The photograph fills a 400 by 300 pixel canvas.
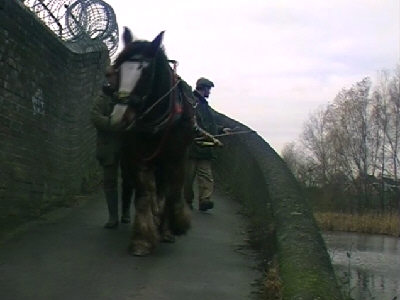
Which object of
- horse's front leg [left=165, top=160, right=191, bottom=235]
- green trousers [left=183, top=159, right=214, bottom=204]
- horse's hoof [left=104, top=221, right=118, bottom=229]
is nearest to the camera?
horse's front leg [left=165, top=160, right=191, bottom=235]

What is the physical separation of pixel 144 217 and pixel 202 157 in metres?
4.00

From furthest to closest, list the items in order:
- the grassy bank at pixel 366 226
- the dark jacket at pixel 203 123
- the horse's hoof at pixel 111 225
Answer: the grassy bank at pixel 366 226
the dark jacket at pixel 203 123
the horse's hoof at pixel 111 225

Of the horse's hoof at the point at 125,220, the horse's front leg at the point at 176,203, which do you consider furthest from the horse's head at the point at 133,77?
the horse's hoof at the point at 125,220

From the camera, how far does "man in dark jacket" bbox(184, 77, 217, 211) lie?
34.0 feet

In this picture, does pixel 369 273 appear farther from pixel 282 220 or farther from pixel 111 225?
A: pixel 282 220

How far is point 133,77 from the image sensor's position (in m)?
6.34

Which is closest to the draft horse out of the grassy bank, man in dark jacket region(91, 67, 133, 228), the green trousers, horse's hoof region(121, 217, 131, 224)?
man in dark jacket region(91, 67, 133, 228)

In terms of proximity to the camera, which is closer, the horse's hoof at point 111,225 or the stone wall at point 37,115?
the stone wall at point 37,115

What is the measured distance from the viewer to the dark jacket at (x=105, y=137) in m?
7.95

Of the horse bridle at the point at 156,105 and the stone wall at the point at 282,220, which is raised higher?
the horse bridle at the point at 156,105

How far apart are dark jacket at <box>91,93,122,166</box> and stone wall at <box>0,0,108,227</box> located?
0.81 m

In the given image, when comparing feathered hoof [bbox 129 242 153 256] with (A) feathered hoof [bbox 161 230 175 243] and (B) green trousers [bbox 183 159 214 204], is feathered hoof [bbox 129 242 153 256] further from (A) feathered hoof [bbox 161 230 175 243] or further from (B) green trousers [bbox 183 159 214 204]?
(B) green trousers [bbox 183 159 214 204]

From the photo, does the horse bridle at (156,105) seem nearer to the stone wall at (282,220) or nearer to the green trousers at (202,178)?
the stone wall at (282,220)

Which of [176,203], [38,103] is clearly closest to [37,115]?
[38,103]
